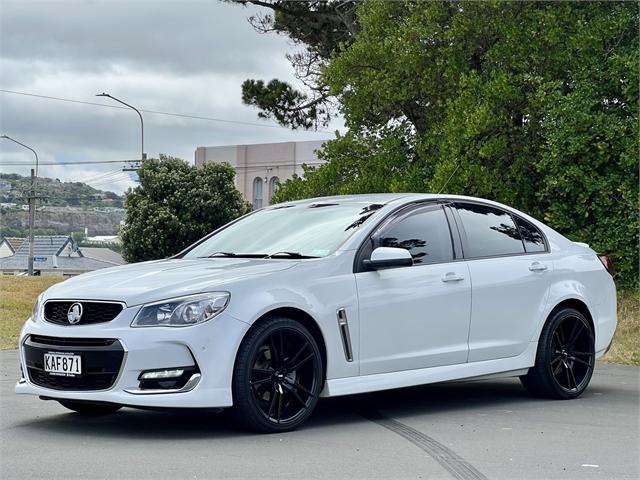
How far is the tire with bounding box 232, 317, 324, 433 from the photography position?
23.3 ft

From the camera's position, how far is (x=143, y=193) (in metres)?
44.5

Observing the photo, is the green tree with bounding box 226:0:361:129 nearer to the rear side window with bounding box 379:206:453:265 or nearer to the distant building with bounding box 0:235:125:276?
the rear side window with bounding box 379:206:453:265

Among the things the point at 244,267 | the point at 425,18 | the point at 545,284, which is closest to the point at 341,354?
the point at 244,267

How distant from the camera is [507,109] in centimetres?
2100

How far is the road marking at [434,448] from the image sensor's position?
6.15 m

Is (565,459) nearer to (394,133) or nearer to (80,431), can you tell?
(80,431)

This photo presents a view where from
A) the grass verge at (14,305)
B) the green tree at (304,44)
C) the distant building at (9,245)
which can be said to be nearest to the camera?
the grass verge at (14,305)

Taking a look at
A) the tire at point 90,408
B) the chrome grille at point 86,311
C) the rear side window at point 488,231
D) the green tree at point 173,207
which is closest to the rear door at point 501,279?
the rear side window at point 488,231

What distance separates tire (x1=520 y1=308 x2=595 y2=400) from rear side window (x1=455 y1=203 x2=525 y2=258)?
2.34 ft

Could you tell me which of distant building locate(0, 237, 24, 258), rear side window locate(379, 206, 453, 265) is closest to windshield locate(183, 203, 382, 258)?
rear side window locate(379, 206, 453, 265)

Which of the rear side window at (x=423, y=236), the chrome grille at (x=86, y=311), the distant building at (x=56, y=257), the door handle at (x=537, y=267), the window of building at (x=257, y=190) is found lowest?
the distant building at (x=56, y=257)

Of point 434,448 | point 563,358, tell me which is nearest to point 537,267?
point 563,358

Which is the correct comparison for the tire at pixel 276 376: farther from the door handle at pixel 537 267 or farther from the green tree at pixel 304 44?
the green tree at pixel 304 44

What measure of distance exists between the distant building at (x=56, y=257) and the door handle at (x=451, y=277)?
347ft
